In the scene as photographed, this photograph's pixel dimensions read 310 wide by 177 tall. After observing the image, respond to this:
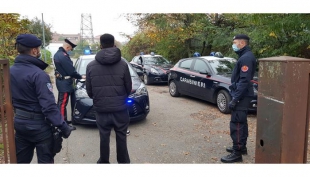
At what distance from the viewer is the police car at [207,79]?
7117 millimetres

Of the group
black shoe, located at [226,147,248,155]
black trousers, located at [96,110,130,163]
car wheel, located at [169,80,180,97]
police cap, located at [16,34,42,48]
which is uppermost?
police cap, located at [16,34,42,48]

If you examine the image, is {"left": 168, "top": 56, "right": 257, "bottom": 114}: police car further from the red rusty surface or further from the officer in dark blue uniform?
the red rusty surface

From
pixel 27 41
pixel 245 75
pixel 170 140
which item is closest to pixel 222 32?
pixel 170 140

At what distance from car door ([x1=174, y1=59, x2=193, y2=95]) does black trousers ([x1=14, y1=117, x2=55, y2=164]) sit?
607 cm

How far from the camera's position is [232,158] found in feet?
13.7

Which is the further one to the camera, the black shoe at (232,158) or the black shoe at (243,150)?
the black shoe at (243,150)

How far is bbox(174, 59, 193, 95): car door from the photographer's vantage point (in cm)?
859

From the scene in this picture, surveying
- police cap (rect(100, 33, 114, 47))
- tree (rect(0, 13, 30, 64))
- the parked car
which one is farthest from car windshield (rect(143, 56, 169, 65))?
police cap (rect(100, 33, 114, 47))

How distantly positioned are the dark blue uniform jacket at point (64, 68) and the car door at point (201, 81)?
357 centimetres

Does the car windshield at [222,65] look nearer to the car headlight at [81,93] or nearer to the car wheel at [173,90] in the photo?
the car wheel at [173,90]

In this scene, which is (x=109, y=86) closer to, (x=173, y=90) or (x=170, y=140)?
(x=170, y=140)

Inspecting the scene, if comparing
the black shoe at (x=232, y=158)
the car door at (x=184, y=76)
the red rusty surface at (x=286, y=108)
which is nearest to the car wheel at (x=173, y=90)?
the car door at (x=184, y=76)

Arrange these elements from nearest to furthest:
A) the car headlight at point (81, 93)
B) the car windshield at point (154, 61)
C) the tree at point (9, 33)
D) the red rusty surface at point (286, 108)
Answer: the red rusty surface at point (286, 108) → the car headlight at point (81, 93) → the tree at point (9, 33) → the car windshield at point (154, 61)

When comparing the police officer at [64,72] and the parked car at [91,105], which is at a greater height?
the police officer at [64,72]
